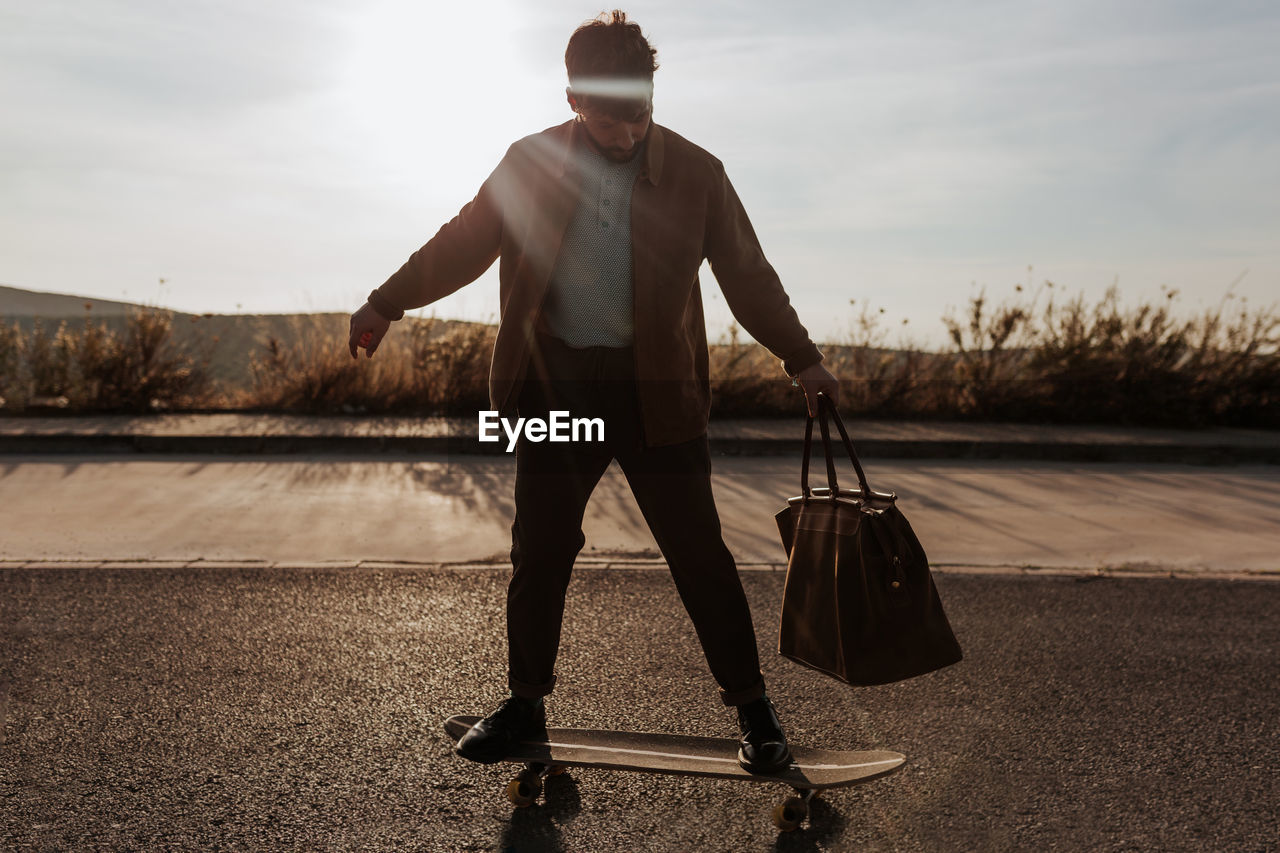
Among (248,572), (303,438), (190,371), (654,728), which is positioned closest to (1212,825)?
(654,728)

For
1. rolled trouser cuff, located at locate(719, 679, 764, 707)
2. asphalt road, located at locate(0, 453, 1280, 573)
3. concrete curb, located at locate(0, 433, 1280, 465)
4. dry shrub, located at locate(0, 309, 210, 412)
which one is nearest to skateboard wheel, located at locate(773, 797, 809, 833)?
rolled trouser cuff, located at locate(719, 679, 764, 707)

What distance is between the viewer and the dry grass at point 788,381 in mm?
10734

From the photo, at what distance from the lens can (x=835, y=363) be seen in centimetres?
1177

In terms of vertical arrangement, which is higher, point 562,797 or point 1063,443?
point 1063,443

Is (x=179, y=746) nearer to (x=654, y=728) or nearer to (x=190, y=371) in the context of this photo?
(x=654, y=728)

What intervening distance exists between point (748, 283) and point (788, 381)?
8.13 m

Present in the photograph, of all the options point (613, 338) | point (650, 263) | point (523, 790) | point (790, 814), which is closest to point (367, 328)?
point (613, 338)

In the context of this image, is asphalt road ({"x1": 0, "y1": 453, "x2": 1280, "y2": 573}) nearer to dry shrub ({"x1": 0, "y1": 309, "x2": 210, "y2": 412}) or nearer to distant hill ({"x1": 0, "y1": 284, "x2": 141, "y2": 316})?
dry shrub ({"x1": 0, "y1": 309, "x2": 210, "y2": 412})

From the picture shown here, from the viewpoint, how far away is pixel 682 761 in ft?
9.67

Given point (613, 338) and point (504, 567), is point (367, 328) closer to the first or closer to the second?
point (613, 338)

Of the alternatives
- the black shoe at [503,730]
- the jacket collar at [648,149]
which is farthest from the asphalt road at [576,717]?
the jacket collar at [648,149]

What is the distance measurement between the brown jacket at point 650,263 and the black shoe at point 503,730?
0.86m

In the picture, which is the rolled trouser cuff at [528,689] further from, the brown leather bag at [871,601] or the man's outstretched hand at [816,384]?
the man's outstretched hand at [816,384]

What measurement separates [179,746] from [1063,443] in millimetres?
8057
